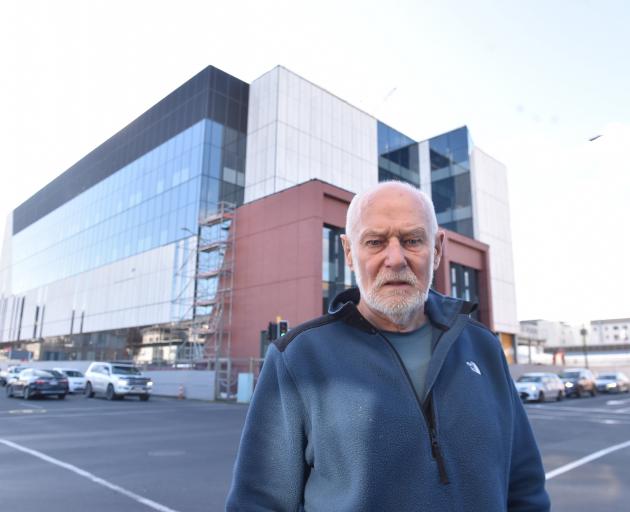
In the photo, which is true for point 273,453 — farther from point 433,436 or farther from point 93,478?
point 93,478

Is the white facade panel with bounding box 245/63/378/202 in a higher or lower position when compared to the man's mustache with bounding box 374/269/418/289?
higher

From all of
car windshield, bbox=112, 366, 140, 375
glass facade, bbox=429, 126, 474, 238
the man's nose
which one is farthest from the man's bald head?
glass facade, bbox=429, 126, 474, 238

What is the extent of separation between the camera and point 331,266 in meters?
26.9

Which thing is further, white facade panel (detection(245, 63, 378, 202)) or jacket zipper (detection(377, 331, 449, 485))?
white facade panel (detection(245, 63, 378, 202))

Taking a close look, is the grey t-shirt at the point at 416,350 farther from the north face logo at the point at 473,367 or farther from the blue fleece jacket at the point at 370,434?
the north face logo at the point at 473,367

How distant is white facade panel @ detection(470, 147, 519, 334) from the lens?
46094mm

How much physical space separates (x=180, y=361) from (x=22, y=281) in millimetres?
42782

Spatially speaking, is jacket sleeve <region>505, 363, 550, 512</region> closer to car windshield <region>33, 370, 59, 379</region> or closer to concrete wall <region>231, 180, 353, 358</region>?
concrete wall <region>231, 180, 353, 358</region>

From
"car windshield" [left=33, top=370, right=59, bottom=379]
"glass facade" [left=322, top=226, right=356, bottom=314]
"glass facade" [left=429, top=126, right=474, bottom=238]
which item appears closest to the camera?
"car windshield" [left=33, top=370, right=59, bottom=379]

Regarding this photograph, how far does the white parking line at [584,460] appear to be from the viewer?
7.87 m

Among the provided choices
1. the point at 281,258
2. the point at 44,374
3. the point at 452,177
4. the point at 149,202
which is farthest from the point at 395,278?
the point at 452,177

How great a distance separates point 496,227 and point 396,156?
13519 millimetres

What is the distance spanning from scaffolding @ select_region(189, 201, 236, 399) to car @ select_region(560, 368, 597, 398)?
21925 mm

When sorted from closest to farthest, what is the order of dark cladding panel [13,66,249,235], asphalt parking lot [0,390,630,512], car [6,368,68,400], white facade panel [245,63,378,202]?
asphalt parking lot [0,390,630,512], car [6,368,68,400], white facade panel [245,63,378,202], dark cladding panel [13,66,249,235]
